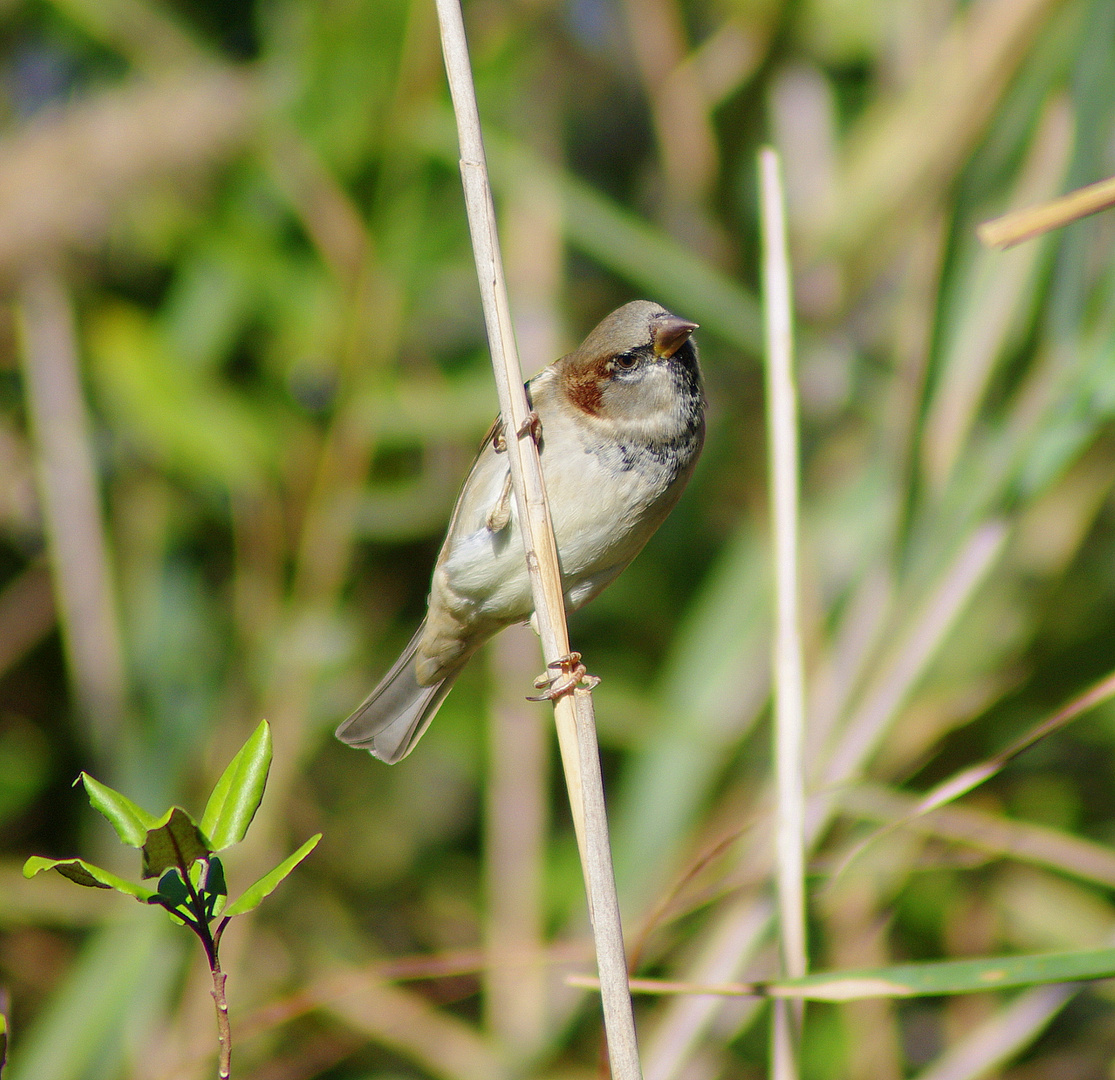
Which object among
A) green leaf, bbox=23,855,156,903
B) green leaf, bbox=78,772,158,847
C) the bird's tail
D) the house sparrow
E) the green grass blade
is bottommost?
green leaf, bbox=23,855,156,903

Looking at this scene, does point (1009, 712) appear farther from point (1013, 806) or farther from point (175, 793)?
point (175, 793)

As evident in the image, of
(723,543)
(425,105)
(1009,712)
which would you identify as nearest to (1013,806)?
(1009,712)

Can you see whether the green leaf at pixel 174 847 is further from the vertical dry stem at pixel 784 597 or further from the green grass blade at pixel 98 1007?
the green grass blade at pixel 98 1007

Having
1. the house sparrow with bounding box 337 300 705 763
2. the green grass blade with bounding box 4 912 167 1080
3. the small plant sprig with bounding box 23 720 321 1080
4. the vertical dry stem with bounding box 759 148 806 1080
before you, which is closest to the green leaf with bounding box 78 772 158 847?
the small plant sprig with bounding box 23 720 321 1080

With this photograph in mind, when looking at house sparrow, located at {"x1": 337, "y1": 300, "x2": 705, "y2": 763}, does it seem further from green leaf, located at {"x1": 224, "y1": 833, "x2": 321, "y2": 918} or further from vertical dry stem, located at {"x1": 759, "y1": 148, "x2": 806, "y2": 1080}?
green leaf, located at {"x1": 224, "y1": 833, "x2": 321, "y2": 918}


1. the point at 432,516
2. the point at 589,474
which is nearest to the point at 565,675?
the point at 589,474

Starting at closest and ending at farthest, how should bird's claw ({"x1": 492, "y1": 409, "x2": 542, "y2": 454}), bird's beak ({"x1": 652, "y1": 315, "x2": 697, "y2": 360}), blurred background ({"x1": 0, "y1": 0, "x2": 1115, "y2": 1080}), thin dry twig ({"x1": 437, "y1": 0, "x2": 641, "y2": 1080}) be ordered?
thin dry twig ({"x1": 437, "y1": 0, "x2": 641, "y2": 1080}) < bird's claw ({"x1": 492, "y1": 409, "x2": 542, "y2": 454}) < bird's beak ({"x1": 652, "y1": 315, "x2": 697, "y2": 360}) < blurred background ({"x1": 0, "y1": 0, "x2": 1115, "y2": 1080})
